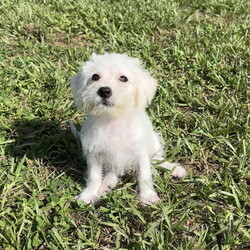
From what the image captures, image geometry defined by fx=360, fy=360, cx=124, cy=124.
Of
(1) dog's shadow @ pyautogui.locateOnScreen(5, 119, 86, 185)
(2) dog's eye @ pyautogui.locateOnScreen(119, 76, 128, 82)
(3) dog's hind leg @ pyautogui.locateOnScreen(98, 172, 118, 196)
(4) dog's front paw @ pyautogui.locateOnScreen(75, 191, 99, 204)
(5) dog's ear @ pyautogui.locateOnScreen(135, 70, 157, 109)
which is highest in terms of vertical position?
(2) dog's eye @ pyautogui.locateOnScreen(119, 76, 128, 82)

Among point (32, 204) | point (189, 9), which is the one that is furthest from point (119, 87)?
point (189, 9)

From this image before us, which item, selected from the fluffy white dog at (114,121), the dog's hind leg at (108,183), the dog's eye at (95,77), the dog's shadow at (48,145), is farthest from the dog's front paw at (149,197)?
the dog's eye at (95,77)

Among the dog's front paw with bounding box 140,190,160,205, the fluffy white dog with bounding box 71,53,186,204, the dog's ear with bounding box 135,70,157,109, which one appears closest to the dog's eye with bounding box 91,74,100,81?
the fluffy white dog with bounding box 71,53,186,204

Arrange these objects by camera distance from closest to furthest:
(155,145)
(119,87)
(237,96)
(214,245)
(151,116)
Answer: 1. (214,245)
2. (119,87)
3. (155,145)
4. (151,116)
5. (237,96)

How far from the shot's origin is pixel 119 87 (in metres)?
2.84

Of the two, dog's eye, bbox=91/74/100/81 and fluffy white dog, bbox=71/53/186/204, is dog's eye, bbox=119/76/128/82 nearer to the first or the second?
fluffy white dog, bbox=71/53/186/204

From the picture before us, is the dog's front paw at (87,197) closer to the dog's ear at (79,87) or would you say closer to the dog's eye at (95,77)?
the dog's ear at (79,87)

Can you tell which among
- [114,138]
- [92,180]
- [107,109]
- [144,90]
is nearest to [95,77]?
[107,109]

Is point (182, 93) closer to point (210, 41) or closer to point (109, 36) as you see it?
point (210, 41)

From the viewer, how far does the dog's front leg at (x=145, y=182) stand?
301 cm

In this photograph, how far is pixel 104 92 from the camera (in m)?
2.77

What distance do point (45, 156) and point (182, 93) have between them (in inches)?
75.4

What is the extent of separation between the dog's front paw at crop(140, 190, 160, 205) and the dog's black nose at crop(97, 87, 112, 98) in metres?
0.90

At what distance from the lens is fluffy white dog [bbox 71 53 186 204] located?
2842 millimetres
